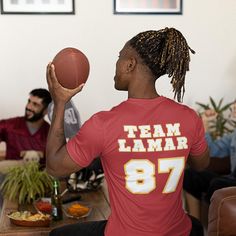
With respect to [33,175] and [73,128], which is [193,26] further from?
[33,175]

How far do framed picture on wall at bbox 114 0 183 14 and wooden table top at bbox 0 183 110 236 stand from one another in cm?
183

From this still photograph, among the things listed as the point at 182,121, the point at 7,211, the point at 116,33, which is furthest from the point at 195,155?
the point at 116,33

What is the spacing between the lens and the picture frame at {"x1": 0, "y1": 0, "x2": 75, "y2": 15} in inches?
153

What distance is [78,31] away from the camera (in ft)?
13.0

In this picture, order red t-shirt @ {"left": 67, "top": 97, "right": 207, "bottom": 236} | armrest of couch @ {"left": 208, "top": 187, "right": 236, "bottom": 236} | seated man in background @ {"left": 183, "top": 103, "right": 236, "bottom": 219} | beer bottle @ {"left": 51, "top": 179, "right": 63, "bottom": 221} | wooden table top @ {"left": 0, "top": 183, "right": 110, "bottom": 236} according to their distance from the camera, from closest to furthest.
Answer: red t-shirt @ {"left": 67, "top": 97, "right": 207, "bottom": 236} < armrest of couch @ {"left": 208, "top": 187, "right": 236, "bottom": 236} < wooden table top @ {"left": 0, "top": 183, "right": 110, "bottom": 236} < beer bottle @ {"left": 51, "top": 179, "right": 63, "bottom": 221} < seated man in background @ {"left": 183, "top": 103, "right": 236, "bottom": 219}

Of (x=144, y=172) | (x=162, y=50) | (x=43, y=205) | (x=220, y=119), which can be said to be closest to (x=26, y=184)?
(x=43, y=205)

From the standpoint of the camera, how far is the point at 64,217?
88.2 inches

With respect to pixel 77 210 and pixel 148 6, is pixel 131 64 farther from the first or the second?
pixel 148 6

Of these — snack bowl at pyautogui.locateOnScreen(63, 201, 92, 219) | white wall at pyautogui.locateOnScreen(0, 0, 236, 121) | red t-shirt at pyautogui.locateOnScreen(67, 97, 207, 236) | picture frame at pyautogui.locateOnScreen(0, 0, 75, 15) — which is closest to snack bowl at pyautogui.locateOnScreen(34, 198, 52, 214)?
snack bowl at pyautogui.locateOnScreen(63, 201, 92, 219)

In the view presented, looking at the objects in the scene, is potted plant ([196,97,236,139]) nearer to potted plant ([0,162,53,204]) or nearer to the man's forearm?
potted plant ([0,162,53,204])

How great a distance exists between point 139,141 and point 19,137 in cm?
224

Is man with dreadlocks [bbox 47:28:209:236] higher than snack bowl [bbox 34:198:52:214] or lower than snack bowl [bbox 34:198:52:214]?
higher

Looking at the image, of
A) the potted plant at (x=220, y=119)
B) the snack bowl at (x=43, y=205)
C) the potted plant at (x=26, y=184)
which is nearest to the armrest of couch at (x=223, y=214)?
the snack bowl at (x=43, y=205)

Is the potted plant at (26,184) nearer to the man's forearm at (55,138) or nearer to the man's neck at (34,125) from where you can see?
the man's neck at (34,125)
